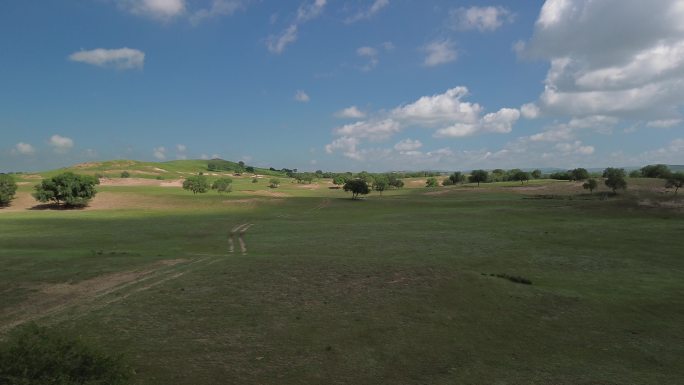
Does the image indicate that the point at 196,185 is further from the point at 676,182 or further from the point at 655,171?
the point at 655,171

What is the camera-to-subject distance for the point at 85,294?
→ 24.2 metres

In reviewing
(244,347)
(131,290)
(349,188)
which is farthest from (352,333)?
(349,188)

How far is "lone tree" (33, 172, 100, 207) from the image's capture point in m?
95.6

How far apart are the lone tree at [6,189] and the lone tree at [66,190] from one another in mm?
10030

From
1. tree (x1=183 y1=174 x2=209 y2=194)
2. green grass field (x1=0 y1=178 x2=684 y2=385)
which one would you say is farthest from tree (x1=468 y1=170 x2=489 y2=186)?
green grass field (x1=0 y1=178 x2=684 y2=385)

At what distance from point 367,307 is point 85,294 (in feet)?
57.1

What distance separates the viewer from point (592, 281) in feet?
104

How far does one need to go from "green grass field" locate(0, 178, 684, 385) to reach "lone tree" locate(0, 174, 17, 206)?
6707cm

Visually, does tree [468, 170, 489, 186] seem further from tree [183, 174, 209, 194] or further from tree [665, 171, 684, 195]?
tree [183, 174, 209, 194]

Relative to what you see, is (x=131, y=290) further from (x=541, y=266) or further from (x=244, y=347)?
(x=541, y=266)

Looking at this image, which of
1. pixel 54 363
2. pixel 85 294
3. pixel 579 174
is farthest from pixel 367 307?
pixel 579 174

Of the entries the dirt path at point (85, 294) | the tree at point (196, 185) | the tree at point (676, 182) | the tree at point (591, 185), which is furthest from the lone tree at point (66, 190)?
the tree at point (676, 182)

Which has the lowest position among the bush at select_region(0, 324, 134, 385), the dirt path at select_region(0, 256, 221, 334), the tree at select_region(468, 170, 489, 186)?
the dirt path at select_region(0, 256, 221, 334)

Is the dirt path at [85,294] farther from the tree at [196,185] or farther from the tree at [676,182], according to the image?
the tree at [676,182]
